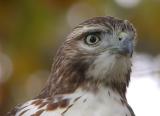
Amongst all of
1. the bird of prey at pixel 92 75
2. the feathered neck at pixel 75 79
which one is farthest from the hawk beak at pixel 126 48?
the feathered neck at pixel 75 79

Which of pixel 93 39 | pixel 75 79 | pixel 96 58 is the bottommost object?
pixel 75 79

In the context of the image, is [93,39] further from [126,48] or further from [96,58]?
[126,48]

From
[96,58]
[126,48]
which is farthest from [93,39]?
[126,48]

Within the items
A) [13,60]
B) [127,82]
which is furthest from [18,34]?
[127,82]

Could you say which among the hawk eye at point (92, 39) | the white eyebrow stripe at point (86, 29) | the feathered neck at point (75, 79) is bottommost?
the feathered neck at point (75, 79)

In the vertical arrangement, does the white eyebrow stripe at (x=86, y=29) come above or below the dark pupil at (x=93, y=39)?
above

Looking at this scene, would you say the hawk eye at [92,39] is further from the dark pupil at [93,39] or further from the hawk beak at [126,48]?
the hawk beak at [126,48]

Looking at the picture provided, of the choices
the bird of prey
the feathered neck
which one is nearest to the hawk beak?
the bird of prey
